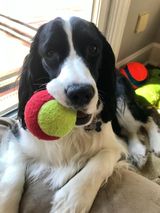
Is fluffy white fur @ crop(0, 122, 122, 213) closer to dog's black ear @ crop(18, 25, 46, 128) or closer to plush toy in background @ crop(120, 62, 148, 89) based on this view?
dog's black ear @ crop(18, 25, 46, 128)

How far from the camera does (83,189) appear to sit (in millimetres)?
1121

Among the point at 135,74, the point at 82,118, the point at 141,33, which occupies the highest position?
the point at 82,118

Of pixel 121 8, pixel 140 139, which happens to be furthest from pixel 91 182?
pixel 121 8

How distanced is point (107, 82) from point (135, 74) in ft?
4.02

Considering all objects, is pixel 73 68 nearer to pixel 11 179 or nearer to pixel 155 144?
pixel 11 179

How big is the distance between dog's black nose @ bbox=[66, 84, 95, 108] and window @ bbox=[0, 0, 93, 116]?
1.06 meters

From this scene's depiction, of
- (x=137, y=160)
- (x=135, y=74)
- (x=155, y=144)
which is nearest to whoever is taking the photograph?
(x=137, y=160)

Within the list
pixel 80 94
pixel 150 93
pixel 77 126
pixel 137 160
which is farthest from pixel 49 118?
pixel 150 93

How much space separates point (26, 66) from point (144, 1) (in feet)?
5.24

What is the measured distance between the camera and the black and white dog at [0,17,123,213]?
0.99 metres

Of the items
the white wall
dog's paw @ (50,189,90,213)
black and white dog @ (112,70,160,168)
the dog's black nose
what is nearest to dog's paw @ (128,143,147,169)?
black and white dog @ (112,70,160,168)

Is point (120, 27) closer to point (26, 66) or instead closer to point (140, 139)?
point (140, 139)

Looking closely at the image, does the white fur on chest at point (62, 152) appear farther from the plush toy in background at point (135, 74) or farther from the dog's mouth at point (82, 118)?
the plush toy in background at point (135, 74)

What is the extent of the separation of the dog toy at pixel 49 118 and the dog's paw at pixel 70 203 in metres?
0.27
